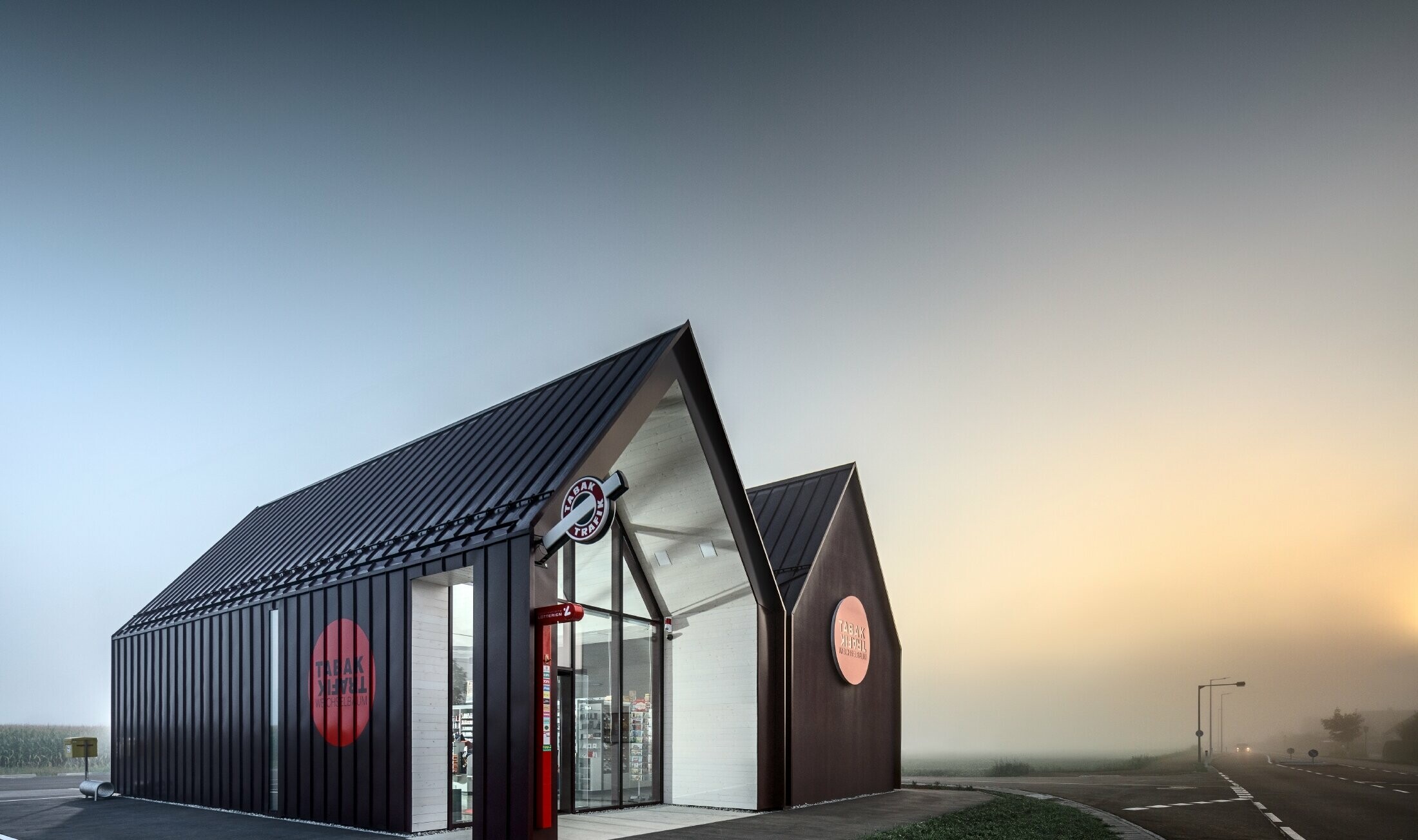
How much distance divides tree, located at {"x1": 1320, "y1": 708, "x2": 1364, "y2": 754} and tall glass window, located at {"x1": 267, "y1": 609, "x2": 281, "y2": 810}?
439 ft

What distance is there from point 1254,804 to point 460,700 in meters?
18.5

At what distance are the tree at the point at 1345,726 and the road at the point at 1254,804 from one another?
9439cm

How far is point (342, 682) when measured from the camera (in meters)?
15.5

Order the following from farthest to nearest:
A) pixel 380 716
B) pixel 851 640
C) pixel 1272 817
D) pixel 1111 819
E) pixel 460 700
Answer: pixel 851 640 → pixel 1272 817 → pixel 1111 819 → pixel 460 700 → pixel 380 716

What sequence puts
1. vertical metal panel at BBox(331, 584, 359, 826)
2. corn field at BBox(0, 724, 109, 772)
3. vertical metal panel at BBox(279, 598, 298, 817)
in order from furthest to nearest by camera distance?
corn field at BBox(0, 724, 109, 772)
vertical metal panel at BBox(279, 598, 298, 817)
vertical metal panel at BBox(331, 584, 359, 826)

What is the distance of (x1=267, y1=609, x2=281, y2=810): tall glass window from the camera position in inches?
660

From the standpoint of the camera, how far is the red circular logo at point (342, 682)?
15.0 m

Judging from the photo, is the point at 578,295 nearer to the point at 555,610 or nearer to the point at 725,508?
the point at 725,508

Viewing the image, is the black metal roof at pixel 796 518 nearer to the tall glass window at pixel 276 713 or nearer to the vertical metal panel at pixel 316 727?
the vertical metal panel at pixel 316 727

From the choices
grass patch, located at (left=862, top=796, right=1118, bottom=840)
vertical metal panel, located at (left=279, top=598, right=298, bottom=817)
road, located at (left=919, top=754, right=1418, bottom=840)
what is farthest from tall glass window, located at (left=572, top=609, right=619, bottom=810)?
road, located at (left=919, top=754, right=1418, bottom=840)

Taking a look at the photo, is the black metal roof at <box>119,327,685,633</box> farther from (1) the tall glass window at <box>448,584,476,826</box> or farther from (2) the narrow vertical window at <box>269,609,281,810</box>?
(1) the tall glass window at <box>448,584,476,826</box>

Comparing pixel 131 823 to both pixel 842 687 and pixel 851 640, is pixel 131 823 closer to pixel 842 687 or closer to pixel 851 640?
pixel 842 687

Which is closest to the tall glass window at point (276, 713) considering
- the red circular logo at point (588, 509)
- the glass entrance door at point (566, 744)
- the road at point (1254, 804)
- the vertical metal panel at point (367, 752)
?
the vertical metal panel at point (367, 752)

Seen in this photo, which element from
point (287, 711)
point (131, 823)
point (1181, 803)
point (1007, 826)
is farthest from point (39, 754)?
point (1181, 803)
